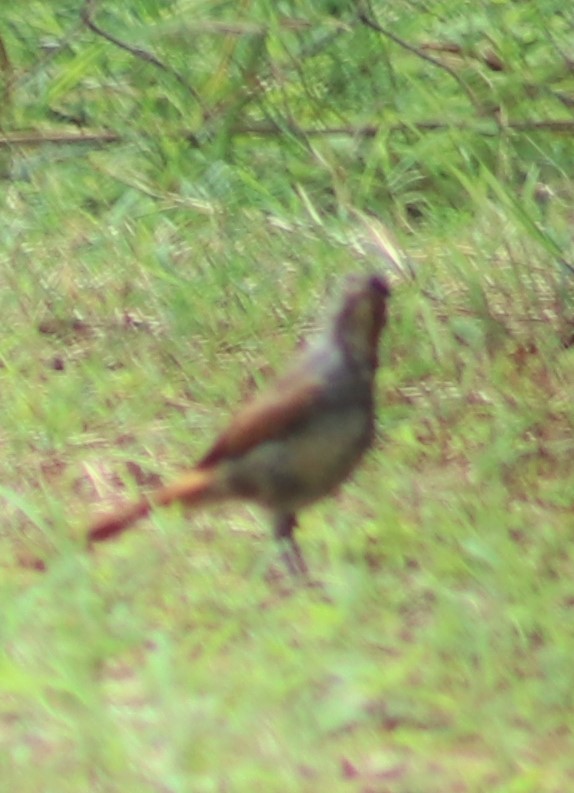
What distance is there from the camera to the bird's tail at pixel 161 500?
3.53 m

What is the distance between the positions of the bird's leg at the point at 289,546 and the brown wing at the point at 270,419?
18 cm

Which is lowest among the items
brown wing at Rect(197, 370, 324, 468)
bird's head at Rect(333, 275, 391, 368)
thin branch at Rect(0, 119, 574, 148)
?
thin branch at Rect(0, 119, 574, 148)

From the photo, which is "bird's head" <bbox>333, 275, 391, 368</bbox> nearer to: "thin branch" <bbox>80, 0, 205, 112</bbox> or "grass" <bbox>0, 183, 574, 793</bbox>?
"grass" <bbox>0, 183, 574, 793</bbox>

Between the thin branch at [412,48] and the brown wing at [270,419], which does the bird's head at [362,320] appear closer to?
the brown wing at [270,419]

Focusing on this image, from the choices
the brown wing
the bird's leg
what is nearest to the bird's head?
the brown wing

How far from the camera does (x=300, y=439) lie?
3.49 m

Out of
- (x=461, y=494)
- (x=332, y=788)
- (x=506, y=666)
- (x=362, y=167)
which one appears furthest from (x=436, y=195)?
(x=332, y=788)

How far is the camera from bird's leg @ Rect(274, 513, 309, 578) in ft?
11.6

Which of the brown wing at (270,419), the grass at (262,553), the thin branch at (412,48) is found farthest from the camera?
the thin branch at (412,48)

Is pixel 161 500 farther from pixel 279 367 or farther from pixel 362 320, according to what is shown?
pixel 279 367

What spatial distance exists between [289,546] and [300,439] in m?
0.23

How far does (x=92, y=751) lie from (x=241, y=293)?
2.24 m

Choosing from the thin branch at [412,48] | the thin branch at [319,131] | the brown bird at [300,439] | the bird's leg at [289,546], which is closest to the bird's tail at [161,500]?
the brown bird at [300,439]

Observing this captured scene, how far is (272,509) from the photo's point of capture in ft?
11.7
